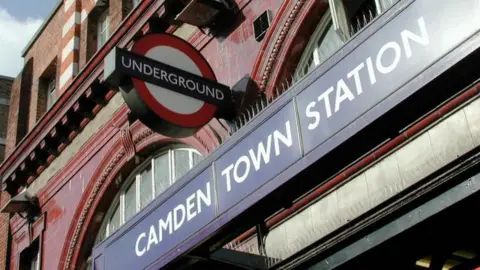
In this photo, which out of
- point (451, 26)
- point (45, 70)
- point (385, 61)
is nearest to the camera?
point (451, 26)

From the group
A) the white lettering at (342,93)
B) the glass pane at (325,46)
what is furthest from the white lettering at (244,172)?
the glass pane at (325,46)

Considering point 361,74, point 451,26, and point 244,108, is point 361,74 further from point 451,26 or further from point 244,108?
point 244,108

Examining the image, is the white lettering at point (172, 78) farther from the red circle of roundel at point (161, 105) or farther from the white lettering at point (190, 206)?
the white lettering at point (190, 206)

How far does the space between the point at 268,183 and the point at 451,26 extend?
2.17 meters

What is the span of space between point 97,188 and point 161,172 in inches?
71.2

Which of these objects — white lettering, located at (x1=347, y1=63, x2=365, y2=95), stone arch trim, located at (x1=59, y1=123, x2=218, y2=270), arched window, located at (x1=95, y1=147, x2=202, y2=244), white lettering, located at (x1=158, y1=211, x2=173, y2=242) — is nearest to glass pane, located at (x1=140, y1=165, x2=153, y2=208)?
arched window, located at (x1=95, y1=147, x2=202, y2=244)

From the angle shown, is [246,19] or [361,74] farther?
[246,19]

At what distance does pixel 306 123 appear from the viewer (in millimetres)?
6465

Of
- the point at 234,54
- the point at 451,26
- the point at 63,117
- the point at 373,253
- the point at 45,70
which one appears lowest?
the point at 373,253

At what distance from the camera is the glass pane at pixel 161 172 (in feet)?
45.0

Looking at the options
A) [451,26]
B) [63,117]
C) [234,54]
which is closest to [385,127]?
[451,26]

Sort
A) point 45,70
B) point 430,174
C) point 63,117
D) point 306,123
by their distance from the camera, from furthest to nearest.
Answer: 1. point 45,70
2. point 63,117
3. point 430,174
4. point 306,123

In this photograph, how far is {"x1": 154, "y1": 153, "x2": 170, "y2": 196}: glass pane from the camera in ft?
45.0

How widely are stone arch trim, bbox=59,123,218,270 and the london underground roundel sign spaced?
9.45ft
